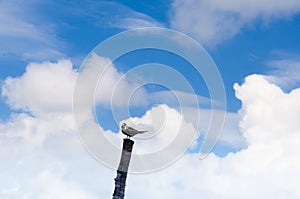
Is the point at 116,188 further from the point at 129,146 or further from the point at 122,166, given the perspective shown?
the point at 129,146

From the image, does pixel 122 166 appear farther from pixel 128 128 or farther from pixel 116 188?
pixel 128 128

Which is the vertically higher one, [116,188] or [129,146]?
[129,146]

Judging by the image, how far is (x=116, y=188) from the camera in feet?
140

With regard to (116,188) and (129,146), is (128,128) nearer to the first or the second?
(129,146)

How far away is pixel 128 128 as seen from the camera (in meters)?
41.3

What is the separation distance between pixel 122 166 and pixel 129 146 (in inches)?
115

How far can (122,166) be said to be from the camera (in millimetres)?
43000

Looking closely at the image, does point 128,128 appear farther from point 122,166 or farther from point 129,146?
point 122,166

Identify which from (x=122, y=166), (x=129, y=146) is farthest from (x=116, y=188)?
(x=129, y=146)

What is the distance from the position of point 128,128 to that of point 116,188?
8.44 metres

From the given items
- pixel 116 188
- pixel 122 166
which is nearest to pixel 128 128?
pixel 122 166

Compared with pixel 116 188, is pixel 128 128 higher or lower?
higher

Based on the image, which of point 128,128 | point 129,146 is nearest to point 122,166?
point 129,146

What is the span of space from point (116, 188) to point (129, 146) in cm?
589
